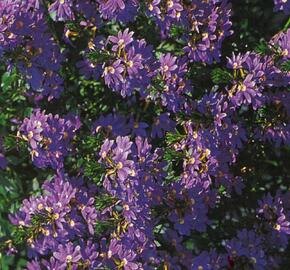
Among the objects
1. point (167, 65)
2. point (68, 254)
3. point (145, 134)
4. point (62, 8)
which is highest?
point (62, 8)

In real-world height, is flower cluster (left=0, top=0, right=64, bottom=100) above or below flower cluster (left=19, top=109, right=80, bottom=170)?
above

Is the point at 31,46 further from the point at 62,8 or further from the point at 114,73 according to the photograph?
the point at 114,73

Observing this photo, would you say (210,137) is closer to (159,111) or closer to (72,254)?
(159,111)

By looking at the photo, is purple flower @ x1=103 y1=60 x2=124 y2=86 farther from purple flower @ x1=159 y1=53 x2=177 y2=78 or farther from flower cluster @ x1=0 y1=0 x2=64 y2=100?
flower cluster @ x1=0 y1=0 x2=64 y2=100

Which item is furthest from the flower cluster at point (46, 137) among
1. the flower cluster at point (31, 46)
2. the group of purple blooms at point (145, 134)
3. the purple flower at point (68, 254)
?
the purple flower at point (68, 254)

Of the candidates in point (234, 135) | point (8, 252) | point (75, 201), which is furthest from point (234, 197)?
point (8, 252)

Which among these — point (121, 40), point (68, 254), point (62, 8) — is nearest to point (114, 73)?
point (121, 40)

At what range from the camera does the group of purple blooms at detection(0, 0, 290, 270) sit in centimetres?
248

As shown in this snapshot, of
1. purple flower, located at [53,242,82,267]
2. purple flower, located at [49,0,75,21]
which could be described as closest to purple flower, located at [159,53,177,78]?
purple flower, located at [49,0,75,21]

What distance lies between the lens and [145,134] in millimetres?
2709

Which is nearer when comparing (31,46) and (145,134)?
(31,46)

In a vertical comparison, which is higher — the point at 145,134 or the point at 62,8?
the point at 62,8

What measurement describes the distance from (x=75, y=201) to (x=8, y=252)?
400 mm

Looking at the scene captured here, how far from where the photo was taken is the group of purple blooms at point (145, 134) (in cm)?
248
